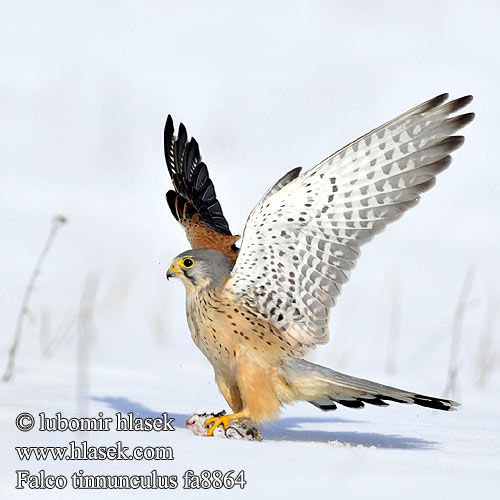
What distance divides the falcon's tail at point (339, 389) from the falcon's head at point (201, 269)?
20.4 inches

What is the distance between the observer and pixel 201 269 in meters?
4.83

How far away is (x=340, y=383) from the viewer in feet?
15.4

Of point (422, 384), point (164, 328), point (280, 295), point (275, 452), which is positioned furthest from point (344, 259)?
point (164, 328)

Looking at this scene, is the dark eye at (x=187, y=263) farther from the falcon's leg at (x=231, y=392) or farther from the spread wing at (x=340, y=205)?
the falcon's leg at (x=231, y=392)

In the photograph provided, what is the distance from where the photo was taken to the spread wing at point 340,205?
176 inches

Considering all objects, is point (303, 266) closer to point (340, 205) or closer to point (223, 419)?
→ point (340, 205)

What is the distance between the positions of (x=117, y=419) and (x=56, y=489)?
1.21m

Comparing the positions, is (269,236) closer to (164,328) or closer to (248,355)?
(248,355)

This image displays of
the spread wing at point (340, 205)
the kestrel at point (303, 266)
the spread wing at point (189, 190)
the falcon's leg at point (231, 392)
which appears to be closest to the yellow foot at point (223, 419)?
the kestrel at point (303, 266)

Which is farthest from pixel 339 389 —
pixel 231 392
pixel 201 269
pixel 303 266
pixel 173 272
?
pixel 173 272

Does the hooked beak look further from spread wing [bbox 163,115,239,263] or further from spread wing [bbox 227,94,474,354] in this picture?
spread wing [bbox 163,115,239,263]

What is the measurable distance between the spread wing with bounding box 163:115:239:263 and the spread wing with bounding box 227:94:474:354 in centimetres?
76

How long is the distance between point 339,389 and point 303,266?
2.06 ft

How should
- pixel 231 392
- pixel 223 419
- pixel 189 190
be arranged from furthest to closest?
1. pixel 189 190
2. pixel 231 392
3. pixel 223 419
